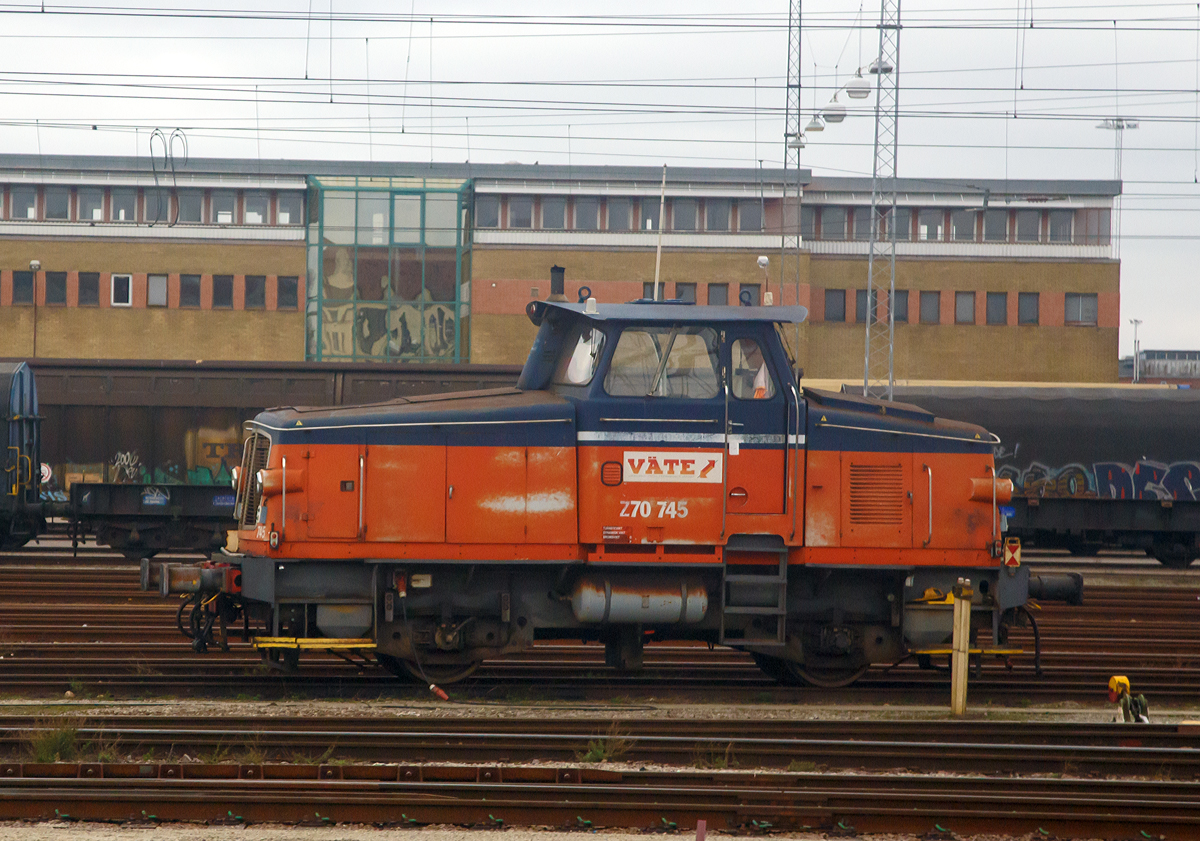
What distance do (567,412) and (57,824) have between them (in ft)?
16.5

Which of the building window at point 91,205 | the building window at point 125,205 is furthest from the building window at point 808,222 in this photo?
the building window at point 91,205

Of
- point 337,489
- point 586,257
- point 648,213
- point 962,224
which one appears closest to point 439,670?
point 337,489

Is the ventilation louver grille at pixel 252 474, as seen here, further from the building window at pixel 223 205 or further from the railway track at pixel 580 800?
the building window at pixel 223 205

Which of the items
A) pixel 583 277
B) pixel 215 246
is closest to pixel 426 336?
pixel 583 277

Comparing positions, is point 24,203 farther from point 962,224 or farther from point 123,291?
point 962,224

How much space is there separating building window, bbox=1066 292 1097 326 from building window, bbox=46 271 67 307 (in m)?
46.0

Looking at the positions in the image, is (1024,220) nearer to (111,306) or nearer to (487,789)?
(111,306)

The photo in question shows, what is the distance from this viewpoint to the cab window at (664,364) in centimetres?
987

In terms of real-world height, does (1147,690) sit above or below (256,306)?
below

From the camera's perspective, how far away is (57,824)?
22.3 ft

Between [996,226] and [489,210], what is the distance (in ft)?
81.0

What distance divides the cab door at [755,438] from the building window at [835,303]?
43.3 metres

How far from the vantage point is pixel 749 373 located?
32.6 ft

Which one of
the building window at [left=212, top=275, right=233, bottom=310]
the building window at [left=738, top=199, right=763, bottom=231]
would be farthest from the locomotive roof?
the building window at [left=212, top=275, right=233, bottom=310]
